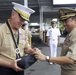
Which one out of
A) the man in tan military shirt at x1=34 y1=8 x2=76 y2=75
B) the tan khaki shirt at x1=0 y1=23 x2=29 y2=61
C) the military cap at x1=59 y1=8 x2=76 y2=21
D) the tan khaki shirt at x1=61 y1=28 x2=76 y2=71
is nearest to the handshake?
the man in tan military shirt at x1=34 y1=8 x2=76 y2=75

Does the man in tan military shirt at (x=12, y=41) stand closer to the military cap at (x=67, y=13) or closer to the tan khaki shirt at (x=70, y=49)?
the military cap at (x=67, y=13)

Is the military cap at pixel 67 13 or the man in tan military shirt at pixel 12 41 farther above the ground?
the military cap at pixel 67 13

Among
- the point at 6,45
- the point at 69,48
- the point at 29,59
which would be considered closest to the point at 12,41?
the point at 6,45

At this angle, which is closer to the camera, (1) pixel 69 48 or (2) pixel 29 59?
(1) pixel 69 48

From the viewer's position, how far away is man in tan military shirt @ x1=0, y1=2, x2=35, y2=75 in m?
3.22

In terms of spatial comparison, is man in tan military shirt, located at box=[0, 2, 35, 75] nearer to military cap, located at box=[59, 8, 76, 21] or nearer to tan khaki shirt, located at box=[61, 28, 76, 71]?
military cap, located at box=[59, 8, 76, 21]

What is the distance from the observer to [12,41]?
3279mm

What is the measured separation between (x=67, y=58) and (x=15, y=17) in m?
0.84

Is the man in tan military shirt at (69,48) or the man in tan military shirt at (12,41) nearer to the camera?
the man in tan military shirt at (69,48)

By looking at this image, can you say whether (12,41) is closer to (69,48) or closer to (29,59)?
(29,59)

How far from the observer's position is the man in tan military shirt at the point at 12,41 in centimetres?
322

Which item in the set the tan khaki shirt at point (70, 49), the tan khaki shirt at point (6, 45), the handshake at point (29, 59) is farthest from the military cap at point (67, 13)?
the tan khaki shirt at point (6, 45)

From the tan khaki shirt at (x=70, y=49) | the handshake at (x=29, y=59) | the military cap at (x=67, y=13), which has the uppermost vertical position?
the military cap at (x=67, y=13)

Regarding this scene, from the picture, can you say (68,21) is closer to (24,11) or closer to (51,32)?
(24,11)
